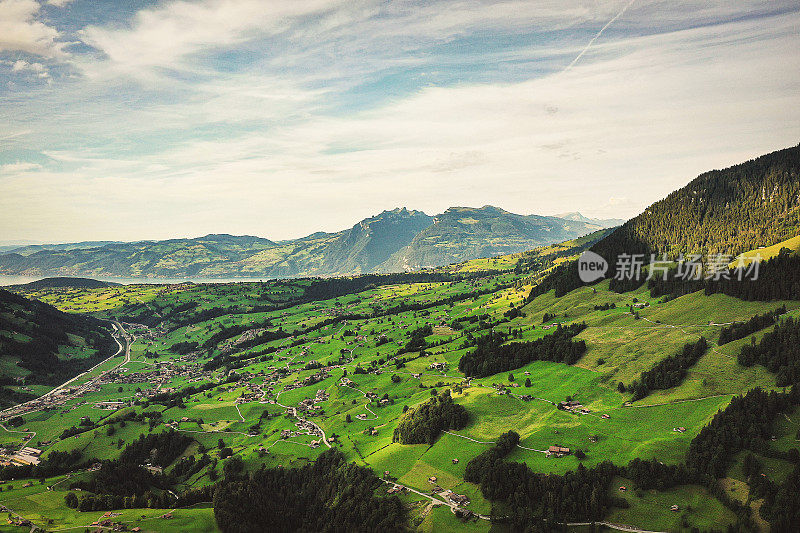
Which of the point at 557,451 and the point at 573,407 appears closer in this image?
the point at 557,451

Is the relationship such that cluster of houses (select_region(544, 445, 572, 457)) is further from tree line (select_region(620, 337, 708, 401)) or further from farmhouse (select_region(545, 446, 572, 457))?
tree line (select_region(620, 337, 708, 401))

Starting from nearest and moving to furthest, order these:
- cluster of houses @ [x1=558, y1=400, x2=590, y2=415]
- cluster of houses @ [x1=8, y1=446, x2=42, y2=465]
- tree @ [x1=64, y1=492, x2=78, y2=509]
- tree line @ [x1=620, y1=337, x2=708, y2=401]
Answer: tree @ [x1=64, y1=492, x2=78, y2=509], cluster of houses @ [x1=558, y1=400, x2=590, y2=415], tree line @ [x1=620, y1=337, x2=708, y2=401], cluster of houses @ [x1=8, y1=446, x2=42, y2=465]

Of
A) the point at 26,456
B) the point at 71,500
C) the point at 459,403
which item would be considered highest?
the point at 459,403

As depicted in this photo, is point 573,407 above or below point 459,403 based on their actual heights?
above

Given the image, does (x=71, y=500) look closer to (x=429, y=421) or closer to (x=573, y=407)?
(x=429, y=421)

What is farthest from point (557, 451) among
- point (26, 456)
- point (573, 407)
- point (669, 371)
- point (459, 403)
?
point (26, 456)

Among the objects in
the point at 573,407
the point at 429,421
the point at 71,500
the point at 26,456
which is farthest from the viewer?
the point at 26,456

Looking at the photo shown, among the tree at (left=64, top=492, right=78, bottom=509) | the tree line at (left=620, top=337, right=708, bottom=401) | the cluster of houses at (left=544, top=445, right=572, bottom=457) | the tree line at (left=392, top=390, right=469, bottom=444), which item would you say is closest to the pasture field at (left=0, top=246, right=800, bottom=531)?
the cluster of houses at (left=544, top=445, right=572, bottom=457)

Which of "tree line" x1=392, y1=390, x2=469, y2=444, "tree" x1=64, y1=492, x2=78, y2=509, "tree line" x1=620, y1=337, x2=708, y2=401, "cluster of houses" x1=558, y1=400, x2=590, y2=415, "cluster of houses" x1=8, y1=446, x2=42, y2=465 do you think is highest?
"tree line" x1=620, y1=337, x2=708, y2=401

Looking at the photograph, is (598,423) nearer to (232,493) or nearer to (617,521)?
(617,521)

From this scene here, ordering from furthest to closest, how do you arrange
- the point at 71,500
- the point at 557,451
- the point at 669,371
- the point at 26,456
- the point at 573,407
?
the point at 26,456 → the point at 669,371 → the point at 573,407 → the point at 71,500 → the point at 557,451

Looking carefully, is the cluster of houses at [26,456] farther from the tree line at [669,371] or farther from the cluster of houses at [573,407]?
the tree line at [669,371]

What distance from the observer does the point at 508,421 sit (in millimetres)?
105062

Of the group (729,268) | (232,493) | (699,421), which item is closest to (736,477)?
(699,421)
